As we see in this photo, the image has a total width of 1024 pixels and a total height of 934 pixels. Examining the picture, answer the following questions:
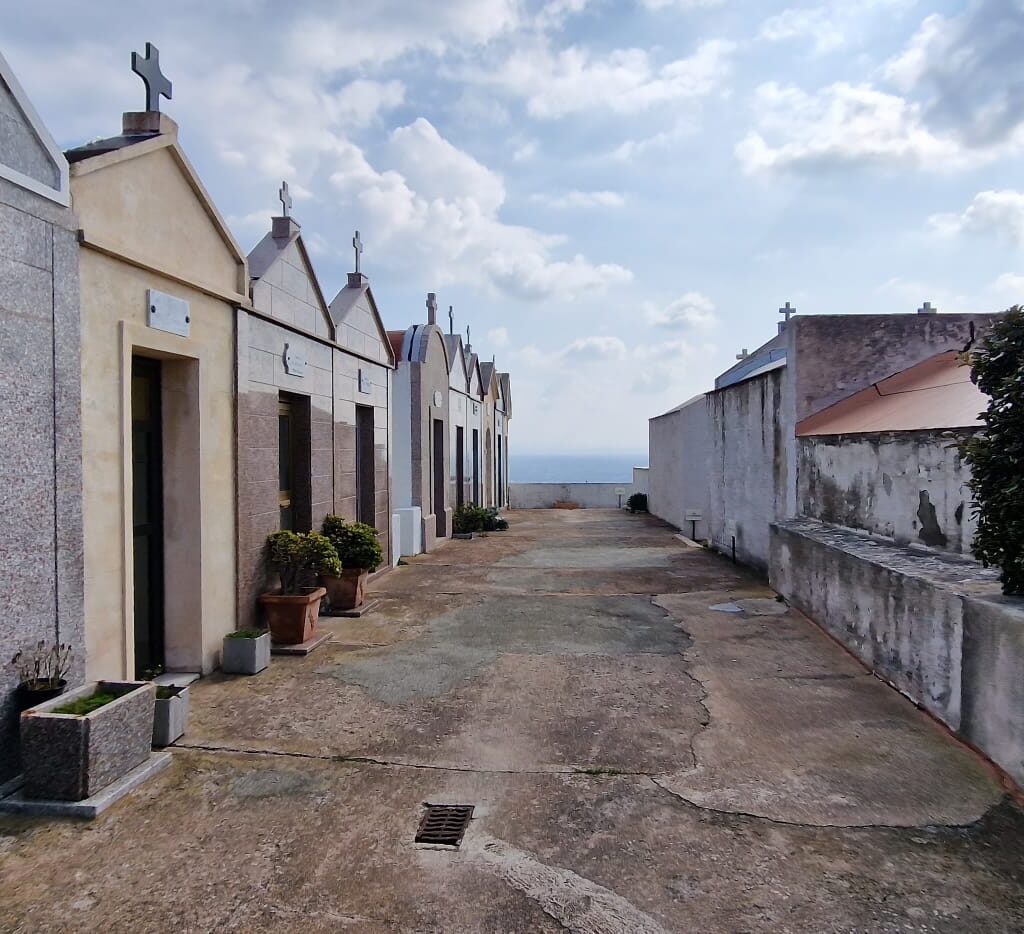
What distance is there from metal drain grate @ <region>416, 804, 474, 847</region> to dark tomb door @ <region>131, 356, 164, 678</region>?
3.41m

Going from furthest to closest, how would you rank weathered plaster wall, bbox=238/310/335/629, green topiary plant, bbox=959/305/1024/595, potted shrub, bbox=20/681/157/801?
weathered plaster wall, bbox=238/310/335/629 → green topiary plant, bbox=959/305/1024/595 → potted shrub, bbox=20/681/157/801

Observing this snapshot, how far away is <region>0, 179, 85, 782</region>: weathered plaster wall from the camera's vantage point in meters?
4.07

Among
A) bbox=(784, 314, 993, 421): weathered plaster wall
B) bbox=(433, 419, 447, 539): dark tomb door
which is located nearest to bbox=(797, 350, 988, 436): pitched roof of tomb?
bbox=(784, 314, 993, 421): weathered plaster wall

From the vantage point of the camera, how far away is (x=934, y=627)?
514 cm

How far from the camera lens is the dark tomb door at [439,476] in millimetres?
16906

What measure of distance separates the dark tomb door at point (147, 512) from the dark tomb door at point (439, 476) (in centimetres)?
1062

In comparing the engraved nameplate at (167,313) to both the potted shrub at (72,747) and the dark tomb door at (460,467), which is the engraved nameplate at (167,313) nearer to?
the potted shrub at (72,747)

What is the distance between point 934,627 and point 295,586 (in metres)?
6.11

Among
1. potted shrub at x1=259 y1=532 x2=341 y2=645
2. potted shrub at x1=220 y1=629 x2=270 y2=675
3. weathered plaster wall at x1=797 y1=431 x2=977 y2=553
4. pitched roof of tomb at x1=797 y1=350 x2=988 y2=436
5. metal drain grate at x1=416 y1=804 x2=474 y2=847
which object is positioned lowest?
metal drain grate at x1=416 y1=804 x2=474 y2=847

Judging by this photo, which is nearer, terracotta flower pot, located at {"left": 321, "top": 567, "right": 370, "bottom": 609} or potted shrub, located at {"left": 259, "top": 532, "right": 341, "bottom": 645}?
potted shrub, located at {"left": 259, "top": 532, "right": 341, "bottom": 645}

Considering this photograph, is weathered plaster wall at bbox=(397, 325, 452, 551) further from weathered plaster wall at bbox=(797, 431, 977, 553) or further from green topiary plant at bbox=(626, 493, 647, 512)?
green topiary plant at bbox=(626, 493, 647, 512)

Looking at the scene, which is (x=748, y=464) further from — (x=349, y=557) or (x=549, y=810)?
(x=549, y=810)

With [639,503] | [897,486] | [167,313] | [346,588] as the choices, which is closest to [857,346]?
[897,486]

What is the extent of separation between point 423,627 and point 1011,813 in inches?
224
